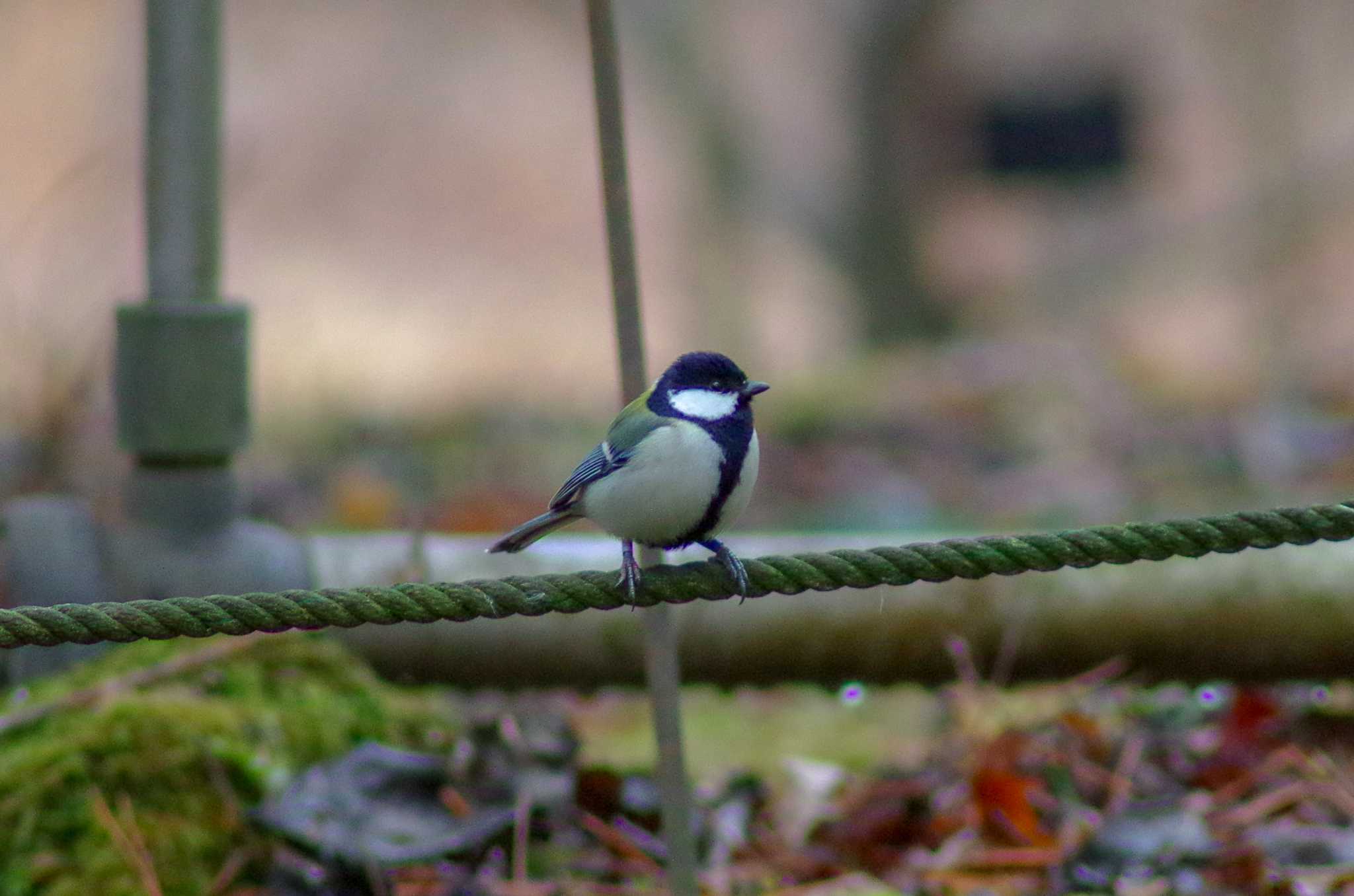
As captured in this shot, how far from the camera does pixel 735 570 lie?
1979 millimetres

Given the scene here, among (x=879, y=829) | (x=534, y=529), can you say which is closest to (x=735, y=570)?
(x=534, y=529)

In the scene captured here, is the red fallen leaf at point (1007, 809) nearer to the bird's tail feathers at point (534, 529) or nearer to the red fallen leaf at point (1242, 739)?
the red fallen leaf at point (1242, 739)

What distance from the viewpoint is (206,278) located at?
298cm

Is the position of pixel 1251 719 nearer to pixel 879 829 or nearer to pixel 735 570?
pixel 879 829

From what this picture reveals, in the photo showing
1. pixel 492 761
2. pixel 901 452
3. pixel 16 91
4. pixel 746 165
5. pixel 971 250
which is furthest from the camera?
→ pixel 971 250

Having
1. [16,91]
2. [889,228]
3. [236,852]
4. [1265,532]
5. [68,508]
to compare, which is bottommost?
[236,852]

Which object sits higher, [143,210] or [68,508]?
[143,210]

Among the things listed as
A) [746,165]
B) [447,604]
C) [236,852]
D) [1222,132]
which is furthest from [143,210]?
[1222,132]

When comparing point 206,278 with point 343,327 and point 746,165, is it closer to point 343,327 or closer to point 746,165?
point 343,327

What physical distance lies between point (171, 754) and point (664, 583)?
4.07 ft

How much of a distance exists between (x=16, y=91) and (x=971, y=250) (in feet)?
25.2

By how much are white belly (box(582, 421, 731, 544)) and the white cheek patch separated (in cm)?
5

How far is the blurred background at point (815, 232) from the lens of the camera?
7.84 meters

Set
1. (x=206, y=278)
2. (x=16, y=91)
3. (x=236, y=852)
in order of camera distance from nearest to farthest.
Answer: (x=236, y=852) → (x=206, y=278) → (x=16, y=91)
